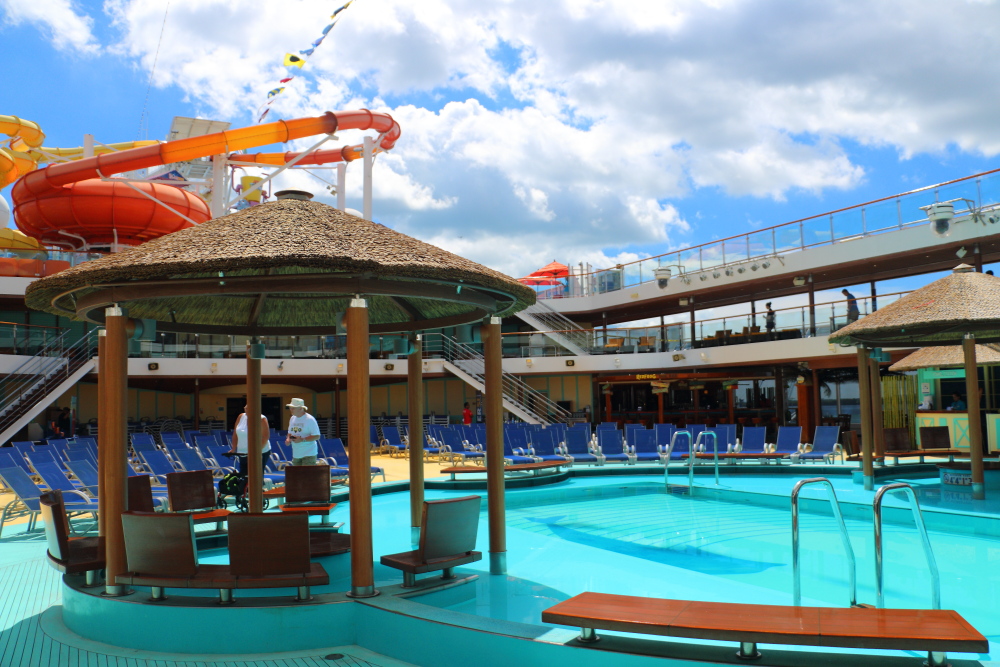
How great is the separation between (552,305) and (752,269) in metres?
9.08

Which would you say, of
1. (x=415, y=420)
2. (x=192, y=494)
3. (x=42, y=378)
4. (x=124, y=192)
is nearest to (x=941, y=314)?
(x=415, y=420)

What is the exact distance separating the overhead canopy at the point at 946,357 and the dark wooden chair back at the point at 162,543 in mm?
14155

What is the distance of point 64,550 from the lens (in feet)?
16.9

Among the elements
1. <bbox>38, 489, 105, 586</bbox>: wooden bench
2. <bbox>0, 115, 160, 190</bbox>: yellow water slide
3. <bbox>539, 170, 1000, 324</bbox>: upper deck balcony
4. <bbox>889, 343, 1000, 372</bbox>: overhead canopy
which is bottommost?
<bbox>38, 489, 105, 586</bbox>: wooden bench

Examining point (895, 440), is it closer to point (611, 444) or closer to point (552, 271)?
point (611, 444)

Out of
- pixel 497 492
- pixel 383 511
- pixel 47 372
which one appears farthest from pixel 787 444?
pixel 47 372

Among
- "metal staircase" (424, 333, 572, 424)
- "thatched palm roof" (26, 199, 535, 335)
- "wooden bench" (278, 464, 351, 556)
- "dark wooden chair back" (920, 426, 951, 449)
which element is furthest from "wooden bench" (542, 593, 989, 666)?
"metal staircase" (424, 333, 572, 424)

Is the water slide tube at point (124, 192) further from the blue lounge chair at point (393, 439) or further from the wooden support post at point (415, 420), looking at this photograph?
the wooden support post at point (415, 420)

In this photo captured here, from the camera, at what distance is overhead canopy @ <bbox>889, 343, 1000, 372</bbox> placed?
14.3m

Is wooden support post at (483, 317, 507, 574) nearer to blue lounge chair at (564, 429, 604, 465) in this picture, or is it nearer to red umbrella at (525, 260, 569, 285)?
blue lounge chair at (564, 429, 604, 465)

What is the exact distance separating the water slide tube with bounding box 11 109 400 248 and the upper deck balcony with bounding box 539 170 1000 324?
381 inches

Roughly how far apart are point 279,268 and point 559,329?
824 inches

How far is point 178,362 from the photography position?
21938 mm

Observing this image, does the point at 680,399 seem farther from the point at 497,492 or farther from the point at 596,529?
the point at 497,492
